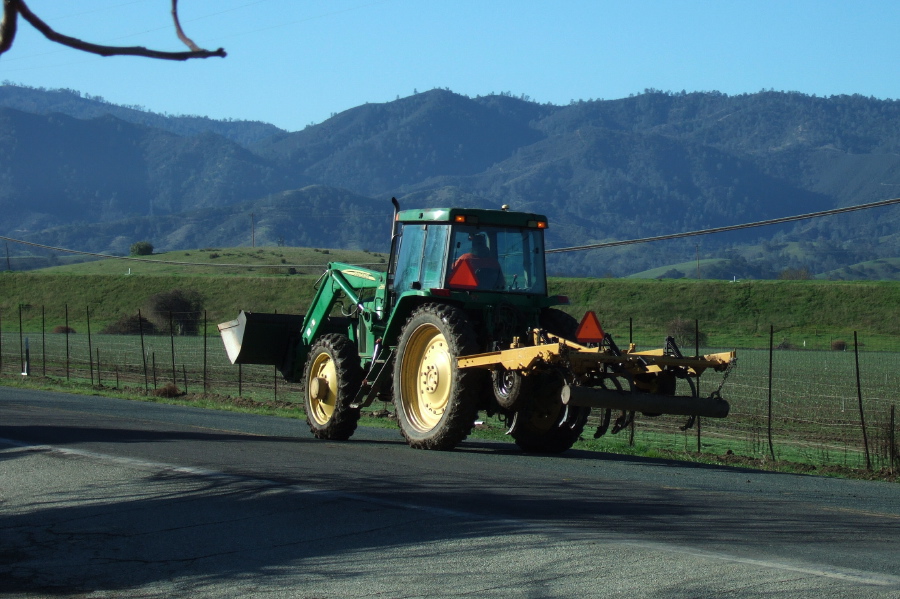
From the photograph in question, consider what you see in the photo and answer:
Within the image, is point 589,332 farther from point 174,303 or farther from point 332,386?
point 174,303

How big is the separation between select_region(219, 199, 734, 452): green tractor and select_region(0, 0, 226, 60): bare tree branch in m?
7.02

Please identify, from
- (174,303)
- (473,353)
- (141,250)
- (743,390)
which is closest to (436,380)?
(473,353)

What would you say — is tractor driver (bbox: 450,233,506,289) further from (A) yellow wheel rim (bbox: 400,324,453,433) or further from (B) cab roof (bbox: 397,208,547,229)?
(A) yellow wheel rim (bbox: 400,324,453,433)

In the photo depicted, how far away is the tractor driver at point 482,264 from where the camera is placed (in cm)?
1319

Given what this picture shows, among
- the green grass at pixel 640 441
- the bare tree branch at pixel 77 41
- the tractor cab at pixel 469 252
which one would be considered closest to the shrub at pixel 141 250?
the green grass at pixel 640 441

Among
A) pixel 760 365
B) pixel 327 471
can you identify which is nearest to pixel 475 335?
pixel 327 471

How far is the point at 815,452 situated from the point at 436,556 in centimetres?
1163

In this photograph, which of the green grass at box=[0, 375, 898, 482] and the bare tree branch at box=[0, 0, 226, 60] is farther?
the green grass at box=[0, 375, 898, 482]

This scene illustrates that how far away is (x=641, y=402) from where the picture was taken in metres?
11.5

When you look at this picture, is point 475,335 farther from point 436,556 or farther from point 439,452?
point 436,556

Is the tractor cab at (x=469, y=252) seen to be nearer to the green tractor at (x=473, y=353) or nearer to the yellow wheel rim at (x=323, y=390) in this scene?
the green tractor at (x=473, y=353)

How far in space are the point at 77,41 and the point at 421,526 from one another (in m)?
4.66

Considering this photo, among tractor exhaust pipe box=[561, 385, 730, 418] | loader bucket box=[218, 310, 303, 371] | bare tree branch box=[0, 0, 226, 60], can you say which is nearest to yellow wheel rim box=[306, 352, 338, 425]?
loader bucket box=[218, 310, 303, 371]

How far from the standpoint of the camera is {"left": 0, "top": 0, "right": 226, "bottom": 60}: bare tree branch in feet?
→ 14.1
